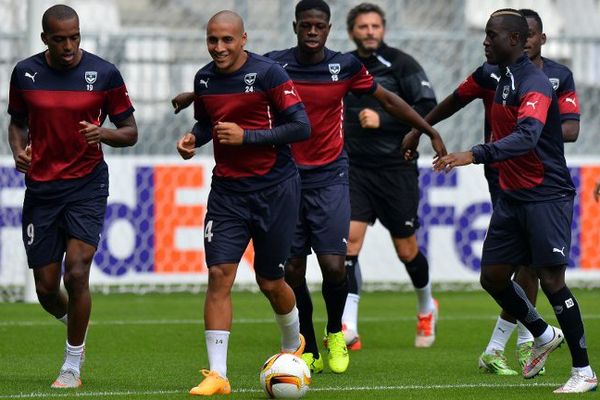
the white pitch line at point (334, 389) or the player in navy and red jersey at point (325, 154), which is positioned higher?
the player in navy and red jersey at point (325, 154)

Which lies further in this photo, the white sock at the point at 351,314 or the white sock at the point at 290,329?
the white sock at the point at 351,314

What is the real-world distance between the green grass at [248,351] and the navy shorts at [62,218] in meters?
0.76

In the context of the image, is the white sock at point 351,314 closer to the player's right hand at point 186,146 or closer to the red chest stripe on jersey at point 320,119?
the red chest stripe on jersey at point 320,119

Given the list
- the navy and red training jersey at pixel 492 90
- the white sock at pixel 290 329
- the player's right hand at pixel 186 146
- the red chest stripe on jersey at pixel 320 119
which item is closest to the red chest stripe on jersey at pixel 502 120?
the navy and red training jersey at pixel 492 90

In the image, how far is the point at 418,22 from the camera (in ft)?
49.9

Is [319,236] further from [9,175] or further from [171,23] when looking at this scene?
[171,23]

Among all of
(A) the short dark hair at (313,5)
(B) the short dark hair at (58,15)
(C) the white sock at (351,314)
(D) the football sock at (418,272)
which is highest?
(A) the short dark hair at (313,5)

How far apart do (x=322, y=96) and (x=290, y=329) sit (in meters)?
1.50

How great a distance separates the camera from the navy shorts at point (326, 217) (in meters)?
8.50

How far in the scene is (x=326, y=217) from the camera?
8.51m

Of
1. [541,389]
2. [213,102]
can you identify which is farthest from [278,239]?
[541,389]

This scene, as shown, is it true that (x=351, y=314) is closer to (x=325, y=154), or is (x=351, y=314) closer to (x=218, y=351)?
(x=325, y=154)

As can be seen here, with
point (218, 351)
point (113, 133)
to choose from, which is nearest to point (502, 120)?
point (218, 351)

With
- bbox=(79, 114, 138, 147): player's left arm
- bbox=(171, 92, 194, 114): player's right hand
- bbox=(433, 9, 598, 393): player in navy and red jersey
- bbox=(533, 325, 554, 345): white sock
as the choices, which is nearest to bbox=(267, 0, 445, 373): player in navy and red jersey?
bbox=(171, 92, 194, 114): player's right hand
